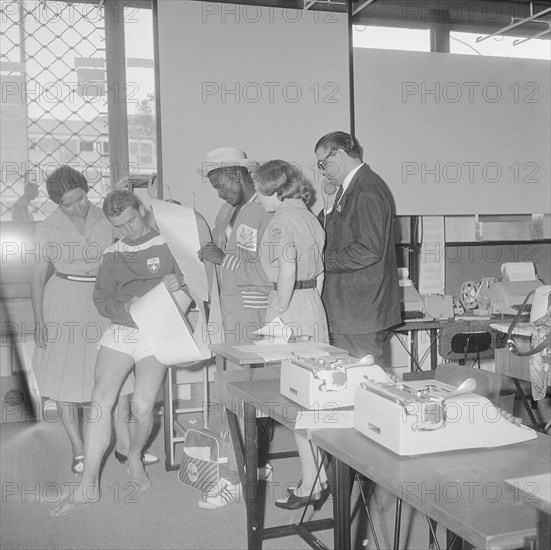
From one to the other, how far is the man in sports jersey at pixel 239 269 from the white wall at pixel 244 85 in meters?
0.78

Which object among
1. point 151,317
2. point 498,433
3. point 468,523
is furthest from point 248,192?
point 468,523

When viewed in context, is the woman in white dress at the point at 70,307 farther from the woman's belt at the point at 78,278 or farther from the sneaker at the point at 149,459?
the sneaker at the point at 149,459

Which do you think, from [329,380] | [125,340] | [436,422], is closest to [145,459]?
[125,340]

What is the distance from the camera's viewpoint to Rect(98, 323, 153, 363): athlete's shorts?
3.27 metres

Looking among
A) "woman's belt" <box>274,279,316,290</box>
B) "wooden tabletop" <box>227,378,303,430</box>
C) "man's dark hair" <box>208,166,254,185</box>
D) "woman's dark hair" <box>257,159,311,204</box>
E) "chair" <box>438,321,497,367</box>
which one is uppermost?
"man's dark hair" <box>208,166,254,185</box>

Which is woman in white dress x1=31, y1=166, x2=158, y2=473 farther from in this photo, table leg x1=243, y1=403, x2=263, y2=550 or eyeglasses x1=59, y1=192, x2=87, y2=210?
table leg x1=243, y1=403, x2=263, y2=550

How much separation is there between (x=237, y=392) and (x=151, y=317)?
0.89 meters

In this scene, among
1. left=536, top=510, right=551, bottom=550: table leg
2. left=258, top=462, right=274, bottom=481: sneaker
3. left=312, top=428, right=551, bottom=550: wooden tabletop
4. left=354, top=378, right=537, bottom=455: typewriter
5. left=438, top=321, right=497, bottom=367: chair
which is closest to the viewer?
left=536, top=510, right=551, bottom=550: table leg

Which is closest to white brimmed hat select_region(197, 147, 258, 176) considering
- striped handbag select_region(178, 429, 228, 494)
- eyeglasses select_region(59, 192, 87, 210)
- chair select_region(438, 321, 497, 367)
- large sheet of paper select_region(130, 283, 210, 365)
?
eyeglasses select_region(59, 192, 87, 210)

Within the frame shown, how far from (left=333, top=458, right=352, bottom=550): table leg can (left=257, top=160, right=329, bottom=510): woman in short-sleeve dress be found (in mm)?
990

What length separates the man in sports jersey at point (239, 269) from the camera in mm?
3240

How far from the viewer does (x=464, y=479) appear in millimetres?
1462

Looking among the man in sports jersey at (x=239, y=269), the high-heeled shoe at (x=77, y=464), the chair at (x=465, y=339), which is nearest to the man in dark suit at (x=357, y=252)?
the man in sports jersey at (x=239, y=269)

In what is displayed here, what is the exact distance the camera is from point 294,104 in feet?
14.7
